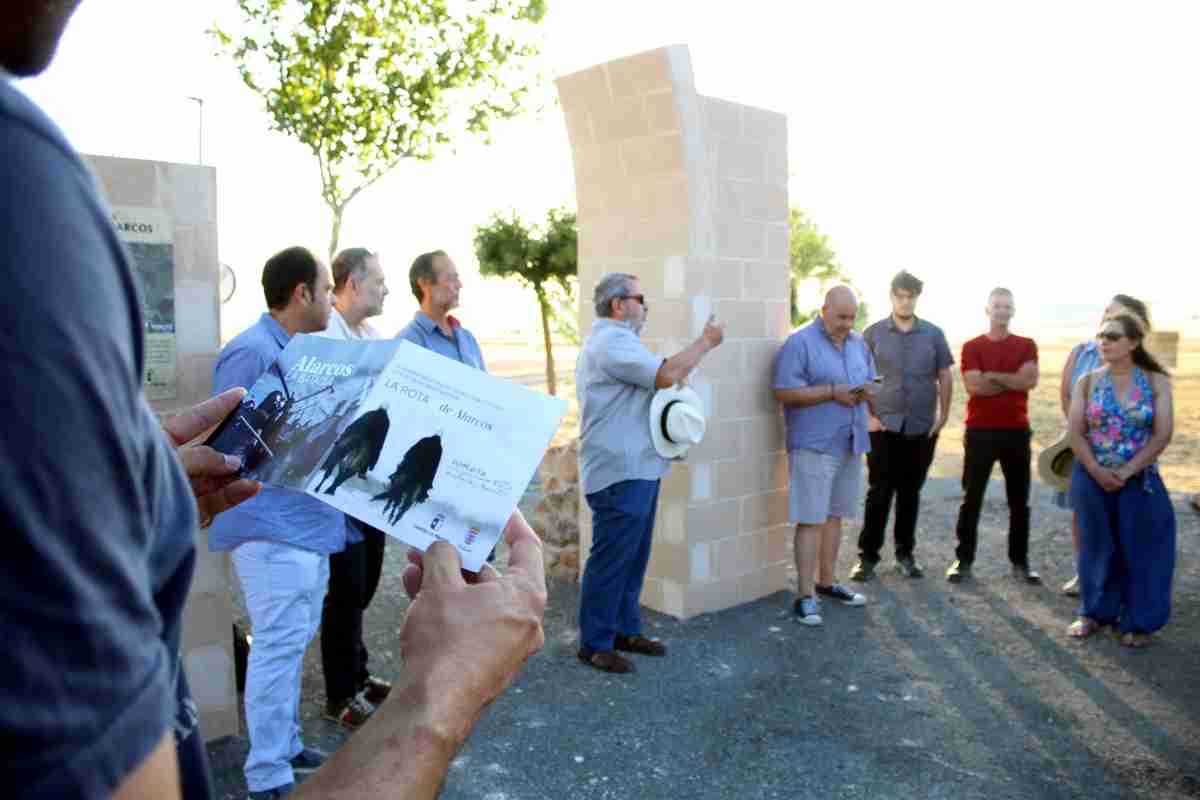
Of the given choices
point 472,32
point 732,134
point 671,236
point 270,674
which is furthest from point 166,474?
point 472,32

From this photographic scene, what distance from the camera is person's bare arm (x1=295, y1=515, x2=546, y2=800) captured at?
2.86 ft

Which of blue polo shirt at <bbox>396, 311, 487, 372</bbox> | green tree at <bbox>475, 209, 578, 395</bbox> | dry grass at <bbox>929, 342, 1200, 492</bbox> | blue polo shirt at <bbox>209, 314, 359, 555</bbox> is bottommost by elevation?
dry grass at <bbox>929, 342, 1200, 492</bbox>

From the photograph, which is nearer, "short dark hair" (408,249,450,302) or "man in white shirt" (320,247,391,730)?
"man in white shirt" (320,247,391,730)

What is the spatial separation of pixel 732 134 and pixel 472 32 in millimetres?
5294

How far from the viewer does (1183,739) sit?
175 inches

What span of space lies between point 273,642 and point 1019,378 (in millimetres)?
5182

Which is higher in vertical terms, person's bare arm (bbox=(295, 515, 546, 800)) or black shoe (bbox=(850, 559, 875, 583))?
person's bare arm (bbox=(295, 515, 546, 800))

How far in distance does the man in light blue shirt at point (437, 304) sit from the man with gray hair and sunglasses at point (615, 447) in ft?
2.14

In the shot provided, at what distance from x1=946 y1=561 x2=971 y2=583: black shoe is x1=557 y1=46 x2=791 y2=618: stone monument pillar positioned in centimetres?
132

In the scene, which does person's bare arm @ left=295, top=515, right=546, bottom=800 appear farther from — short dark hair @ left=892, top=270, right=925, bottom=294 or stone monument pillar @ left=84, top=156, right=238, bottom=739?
short dark hair @ left=892, top=270, right=925, bottom=294

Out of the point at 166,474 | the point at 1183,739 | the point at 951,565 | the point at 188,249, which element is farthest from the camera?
the point at 951,565

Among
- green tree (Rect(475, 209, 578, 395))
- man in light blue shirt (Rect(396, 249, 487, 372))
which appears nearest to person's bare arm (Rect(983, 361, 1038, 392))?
man in light blue shirt (Rect(396, 249, 487, 372))

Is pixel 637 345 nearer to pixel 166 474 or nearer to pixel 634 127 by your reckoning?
pixel 634 127

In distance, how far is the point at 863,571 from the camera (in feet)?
23.2
